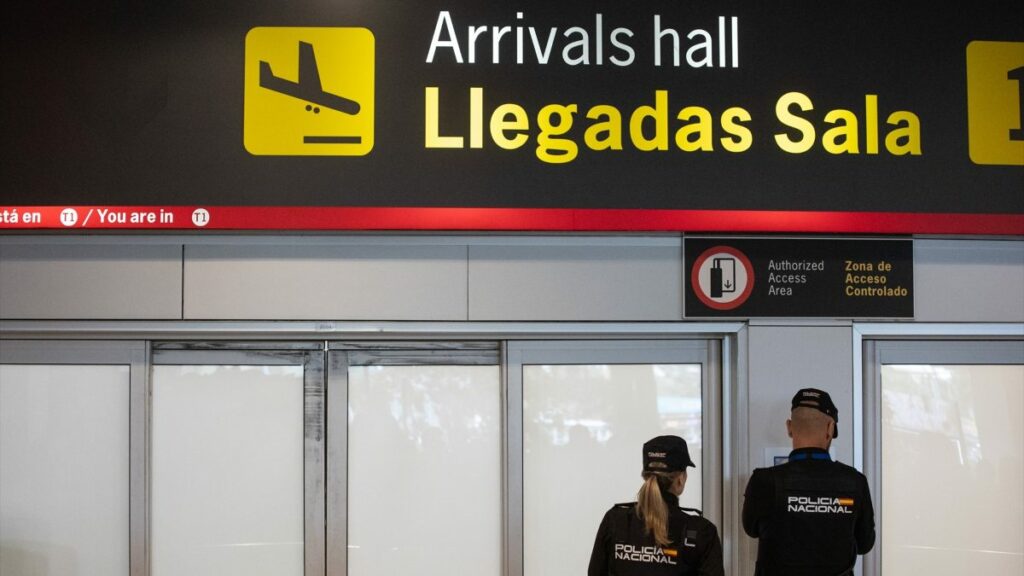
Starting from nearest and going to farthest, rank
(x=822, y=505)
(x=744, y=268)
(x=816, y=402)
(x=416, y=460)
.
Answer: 1. (x=822, y=505)
2. (x=816, y=402)
3. (x=744, y=268)
4. (x=416, y=460)

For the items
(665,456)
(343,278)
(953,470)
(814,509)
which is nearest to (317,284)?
(343,278)

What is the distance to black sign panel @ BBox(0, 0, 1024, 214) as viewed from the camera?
169 inches

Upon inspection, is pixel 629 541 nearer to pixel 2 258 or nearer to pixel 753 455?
pixel 753 455

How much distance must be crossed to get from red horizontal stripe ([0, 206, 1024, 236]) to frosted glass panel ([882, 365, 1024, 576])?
2.52ft

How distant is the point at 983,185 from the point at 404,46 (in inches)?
115

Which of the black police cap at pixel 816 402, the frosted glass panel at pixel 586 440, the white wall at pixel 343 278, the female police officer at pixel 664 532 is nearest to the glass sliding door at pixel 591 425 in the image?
the frosted glass panel at pixel 586 440

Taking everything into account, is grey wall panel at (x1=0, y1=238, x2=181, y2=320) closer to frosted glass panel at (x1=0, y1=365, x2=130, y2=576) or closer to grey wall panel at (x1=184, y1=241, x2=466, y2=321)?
grey wall panel at (x1=184, y1=241, x2=466, y2=321)

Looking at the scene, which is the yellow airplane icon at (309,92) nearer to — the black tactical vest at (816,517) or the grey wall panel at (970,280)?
the black tactical vest at (816,517)

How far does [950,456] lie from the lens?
4586 millimetres

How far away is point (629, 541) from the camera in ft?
10.3

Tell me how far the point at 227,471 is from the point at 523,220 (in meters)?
1.91

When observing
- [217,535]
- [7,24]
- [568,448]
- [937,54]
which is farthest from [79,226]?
[937,54]

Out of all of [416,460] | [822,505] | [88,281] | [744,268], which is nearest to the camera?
[822,505]

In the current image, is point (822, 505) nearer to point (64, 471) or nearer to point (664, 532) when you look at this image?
point (664, 532)
